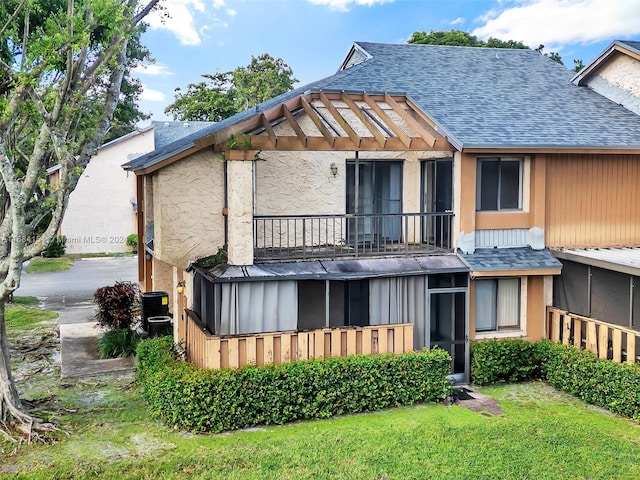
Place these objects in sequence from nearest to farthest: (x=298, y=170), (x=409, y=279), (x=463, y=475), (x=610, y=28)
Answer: (x=463, y=475) < (x=409, y=279) < (x=298, y=170) < (x=610, y=28)

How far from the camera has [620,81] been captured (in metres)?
16.7

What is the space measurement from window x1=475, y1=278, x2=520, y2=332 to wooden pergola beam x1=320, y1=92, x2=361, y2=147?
445 centimetres

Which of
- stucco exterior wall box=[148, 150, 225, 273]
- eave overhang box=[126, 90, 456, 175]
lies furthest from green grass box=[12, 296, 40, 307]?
stucco exterior wall box=[148, 150, 225, 273]

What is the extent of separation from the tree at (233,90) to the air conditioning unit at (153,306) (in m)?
34.5

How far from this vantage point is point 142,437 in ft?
34.4

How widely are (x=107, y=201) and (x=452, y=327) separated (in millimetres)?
29622

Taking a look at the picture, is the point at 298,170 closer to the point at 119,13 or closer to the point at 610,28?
the point at 119,13

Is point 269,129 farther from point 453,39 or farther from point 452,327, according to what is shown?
point 453,39

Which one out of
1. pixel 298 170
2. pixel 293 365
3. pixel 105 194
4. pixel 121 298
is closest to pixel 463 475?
pixel 293 365

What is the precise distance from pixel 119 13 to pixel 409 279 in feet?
25.2

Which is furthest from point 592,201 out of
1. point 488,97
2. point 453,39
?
point 453,39

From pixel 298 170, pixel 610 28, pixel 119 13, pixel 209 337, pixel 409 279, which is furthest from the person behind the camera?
pixel 610 28

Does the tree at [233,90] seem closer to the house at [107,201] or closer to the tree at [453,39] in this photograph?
the house at [107,201]

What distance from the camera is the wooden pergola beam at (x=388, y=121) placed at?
12930 mm
